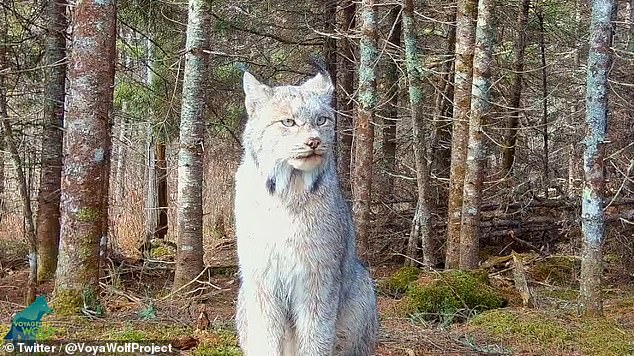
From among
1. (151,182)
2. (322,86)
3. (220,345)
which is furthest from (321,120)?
(151,182)

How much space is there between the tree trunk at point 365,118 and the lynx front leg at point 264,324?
16.3ft

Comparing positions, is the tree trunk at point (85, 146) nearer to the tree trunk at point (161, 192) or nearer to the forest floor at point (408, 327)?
the forest floor at point (408, 327)

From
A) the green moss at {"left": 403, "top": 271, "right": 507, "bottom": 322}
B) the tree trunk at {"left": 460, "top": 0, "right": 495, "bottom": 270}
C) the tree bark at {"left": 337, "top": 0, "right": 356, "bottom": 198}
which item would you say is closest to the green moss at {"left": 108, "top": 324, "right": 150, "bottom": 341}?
the green moss at {"left": 403, "top": 271, "right": 507, "bottom": 322}

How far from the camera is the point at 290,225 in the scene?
4277mm

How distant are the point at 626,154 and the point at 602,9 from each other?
17.6 feet

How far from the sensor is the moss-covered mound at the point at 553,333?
6.39 m

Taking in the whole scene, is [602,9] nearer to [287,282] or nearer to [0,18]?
[287,282]

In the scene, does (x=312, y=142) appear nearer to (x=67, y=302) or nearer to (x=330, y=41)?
(x=67, y=302)

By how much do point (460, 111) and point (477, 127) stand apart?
19.3 inches

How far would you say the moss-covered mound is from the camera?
6395mm

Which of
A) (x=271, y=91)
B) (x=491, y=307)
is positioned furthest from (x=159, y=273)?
(x=271, y=91)

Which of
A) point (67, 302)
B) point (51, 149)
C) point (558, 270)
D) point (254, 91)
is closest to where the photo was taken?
point (254, 91)

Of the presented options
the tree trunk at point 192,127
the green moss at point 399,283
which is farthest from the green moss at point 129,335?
the green moss at point 399,283

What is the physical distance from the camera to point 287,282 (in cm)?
431
